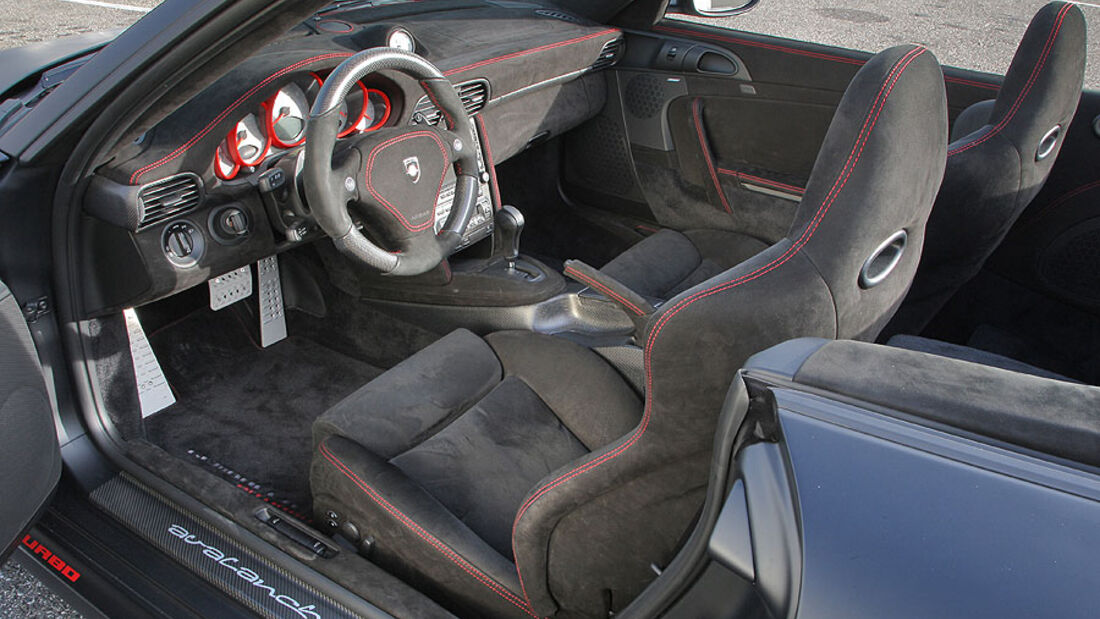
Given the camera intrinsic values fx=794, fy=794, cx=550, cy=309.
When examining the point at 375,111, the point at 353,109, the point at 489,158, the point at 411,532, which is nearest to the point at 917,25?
the point at 489,158

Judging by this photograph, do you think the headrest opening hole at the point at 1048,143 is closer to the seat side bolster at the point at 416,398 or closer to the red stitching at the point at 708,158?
the red stitching at the point at 708,158

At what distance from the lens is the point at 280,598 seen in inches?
59.9

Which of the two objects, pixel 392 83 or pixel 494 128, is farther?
pixel 494 128

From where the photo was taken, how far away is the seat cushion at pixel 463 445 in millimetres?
1488

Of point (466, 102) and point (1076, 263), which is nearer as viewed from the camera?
point (1076, 263)

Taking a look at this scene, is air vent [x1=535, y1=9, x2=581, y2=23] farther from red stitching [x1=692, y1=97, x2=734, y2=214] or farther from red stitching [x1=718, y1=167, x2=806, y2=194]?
red stitching [x1=718, y1=167, x2=806, y2=194]

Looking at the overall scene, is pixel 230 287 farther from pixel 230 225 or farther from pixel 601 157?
pixel 601 157

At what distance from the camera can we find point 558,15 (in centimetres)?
297

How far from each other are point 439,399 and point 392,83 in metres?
0.87

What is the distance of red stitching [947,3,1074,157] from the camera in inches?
67.9

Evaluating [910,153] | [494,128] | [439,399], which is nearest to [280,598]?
[439,399]

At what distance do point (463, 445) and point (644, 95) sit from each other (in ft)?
5.94

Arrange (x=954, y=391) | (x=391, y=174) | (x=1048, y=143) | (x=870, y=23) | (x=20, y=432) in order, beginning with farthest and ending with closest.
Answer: (x=870, y=23) < (x=391, y=174) < (x=1048, y=143) < (x=20, y=432) < (x=954, y=391)

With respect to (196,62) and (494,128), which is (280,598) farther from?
(494,128)
